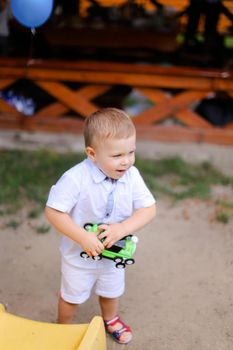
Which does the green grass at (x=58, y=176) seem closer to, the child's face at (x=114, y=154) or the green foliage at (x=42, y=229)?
the green foliage at (x=42, y=229)

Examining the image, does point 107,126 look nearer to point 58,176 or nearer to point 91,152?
point 91,152

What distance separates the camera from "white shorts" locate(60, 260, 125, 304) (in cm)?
214

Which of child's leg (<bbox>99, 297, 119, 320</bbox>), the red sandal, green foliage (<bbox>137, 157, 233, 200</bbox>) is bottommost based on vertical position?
green foliage (<bbox>137, 157, 233, 200</bbox>)

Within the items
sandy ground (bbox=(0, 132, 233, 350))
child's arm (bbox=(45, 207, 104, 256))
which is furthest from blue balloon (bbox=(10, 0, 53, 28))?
child's arm (bbox=(45, 207, 104, 256))

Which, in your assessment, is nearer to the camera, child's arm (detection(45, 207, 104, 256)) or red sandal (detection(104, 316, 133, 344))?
child's arm (detection(45, 207, 104, 256))

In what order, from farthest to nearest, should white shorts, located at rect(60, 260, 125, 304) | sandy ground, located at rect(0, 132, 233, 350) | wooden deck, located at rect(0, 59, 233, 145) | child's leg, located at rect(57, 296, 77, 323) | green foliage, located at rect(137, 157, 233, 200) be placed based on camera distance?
wooden deck, located at rect(0, 59, 233, 145) → green foliage, located at rect(137, 157, 233, 200) → sandy ground, located at rect(0, 132, 233, 350) → child's leg, located at rect(57, 296, 77, 323) → white shorts, located at rect(60, 260, 125, 304)

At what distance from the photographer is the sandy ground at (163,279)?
98.7 inches

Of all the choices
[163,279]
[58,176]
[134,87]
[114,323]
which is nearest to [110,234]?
[114,323]

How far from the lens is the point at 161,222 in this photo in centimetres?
362

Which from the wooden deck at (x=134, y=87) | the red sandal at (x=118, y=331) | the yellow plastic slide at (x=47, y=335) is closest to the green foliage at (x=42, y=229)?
the red sandal at (x=118, y=331)

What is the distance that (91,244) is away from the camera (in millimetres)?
1893

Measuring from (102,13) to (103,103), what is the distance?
45.6 inches

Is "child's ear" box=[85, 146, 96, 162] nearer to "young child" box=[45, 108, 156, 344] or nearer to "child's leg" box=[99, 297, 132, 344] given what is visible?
"young child" box=[45, 108, 156, 344]

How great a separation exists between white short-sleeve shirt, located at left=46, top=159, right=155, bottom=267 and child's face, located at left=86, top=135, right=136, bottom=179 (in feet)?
0.23
